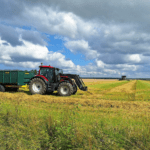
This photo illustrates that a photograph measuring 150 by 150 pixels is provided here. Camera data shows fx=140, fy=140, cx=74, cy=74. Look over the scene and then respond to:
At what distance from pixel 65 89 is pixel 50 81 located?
1.65 meters

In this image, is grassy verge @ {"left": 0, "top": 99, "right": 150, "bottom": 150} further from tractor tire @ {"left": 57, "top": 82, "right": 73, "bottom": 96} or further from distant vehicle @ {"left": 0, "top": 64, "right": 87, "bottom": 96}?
distant vehicle @ {"left": 0, "top": 64, "right": 87, "bottom": 96}

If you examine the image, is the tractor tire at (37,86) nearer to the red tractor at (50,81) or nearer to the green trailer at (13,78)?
the red tractor at (50,81)

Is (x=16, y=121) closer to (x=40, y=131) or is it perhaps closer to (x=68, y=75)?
(x=40, y=131)

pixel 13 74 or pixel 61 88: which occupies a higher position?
pixel 13 74

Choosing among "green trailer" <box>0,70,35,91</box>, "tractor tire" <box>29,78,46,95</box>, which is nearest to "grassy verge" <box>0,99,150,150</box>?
"tractor tire" <box>29,78,46,95</box>

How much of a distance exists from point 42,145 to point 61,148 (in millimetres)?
632

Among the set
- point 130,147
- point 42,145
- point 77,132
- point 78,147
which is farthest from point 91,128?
point 42,145

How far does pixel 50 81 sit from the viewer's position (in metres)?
12.8

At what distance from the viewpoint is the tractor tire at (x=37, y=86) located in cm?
1246

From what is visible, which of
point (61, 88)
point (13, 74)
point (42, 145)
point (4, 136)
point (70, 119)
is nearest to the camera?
point (42, 145)

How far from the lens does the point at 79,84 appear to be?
12.7 m

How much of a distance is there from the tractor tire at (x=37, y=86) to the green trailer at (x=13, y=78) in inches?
48.3

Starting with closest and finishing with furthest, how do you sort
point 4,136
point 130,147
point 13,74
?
→ 1. point 130,147
2. point 4,136
3. point 13,74

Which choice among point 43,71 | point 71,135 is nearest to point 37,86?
point 43,71
